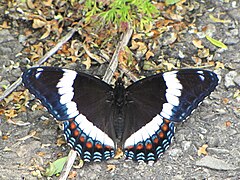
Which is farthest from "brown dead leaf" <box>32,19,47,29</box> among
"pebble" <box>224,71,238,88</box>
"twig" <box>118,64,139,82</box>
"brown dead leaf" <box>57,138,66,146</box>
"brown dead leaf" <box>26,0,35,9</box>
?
"pebble" <box>224,71,238,88</box>

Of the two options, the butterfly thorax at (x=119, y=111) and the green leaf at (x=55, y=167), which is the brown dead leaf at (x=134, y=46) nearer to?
the butterfly thorax at (x=119, y=111)

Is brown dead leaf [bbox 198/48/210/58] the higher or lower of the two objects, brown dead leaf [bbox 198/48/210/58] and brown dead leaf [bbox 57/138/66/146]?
the higher

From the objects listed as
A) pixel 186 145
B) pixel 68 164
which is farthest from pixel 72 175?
pixel 186 145

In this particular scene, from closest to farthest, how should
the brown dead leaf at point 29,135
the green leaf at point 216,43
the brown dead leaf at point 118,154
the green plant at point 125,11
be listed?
the brown dead leaf at point 118,154 → the brown dead leaf at point 29,135 → the green plant at point 125,11 → the green leaf at point 216,43

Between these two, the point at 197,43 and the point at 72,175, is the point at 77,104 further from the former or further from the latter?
the point at 197,43

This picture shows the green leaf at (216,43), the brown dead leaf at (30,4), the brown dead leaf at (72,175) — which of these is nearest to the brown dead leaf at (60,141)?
the brown dead leaf at (72,175)

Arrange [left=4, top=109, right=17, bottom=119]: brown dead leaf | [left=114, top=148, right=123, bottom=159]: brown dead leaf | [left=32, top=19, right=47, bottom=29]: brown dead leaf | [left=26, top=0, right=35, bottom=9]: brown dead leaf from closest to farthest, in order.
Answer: [left=114, top=148, right=123, bottom=159]: brown dead leaf
[left=4, top=109, right=17, bottom=119]: brown dead leaf
[left=32, top=19, right=47, bottom=29]: brown dead leaf
[left=26, top=0, right=35, bottom=9]: brown dead leaf

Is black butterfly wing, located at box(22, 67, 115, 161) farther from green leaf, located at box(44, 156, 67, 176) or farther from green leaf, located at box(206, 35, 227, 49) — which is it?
green leaf, located at box(206, 35, 227, 49)

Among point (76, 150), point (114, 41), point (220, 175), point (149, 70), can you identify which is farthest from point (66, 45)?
point (220, 175)
